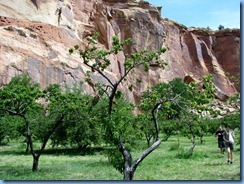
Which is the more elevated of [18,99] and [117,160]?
[18,99]

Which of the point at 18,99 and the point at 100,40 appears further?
the point at 100,40

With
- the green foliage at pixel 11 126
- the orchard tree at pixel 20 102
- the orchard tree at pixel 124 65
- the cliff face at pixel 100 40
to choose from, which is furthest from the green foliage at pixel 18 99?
the cliff face at pixel 100 40

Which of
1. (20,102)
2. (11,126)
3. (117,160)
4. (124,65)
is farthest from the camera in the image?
(11,126)

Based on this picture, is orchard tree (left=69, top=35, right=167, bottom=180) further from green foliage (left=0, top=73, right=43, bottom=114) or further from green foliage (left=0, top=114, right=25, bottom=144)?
green foliage (left=0, top=114, right=25, bottom=144)

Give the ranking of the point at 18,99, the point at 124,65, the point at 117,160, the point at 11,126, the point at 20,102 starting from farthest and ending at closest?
the point at 11,126
the point at 20,102
the point at 18,99
the point at 124,65
the point at 117,160

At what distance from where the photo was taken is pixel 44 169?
10.8 metres

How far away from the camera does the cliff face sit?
99.6 feet

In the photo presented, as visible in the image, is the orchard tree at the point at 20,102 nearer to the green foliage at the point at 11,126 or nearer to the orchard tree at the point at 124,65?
the orchard tree at the point at 124,65

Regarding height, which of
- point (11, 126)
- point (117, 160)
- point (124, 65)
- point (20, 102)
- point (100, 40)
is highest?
point (100, 40)

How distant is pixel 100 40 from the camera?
41656mm

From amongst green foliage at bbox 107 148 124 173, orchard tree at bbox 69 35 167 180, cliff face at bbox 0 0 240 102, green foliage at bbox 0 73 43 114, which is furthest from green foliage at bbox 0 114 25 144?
green foliage at bbox 107 148 124 173

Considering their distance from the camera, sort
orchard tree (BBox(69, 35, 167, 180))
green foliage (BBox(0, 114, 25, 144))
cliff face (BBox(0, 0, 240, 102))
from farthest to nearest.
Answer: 1. cliff face (BBox(0, 0, 240, 102))
2. green foliage (BBox(0, 114, 25, 144))
3. orchard tree (BBox(69, 35, 167, 180))

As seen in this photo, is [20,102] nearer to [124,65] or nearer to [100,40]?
[124,65]

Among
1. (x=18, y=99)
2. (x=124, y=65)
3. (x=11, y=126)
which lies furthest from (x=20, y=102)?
(x=11, y=126)
